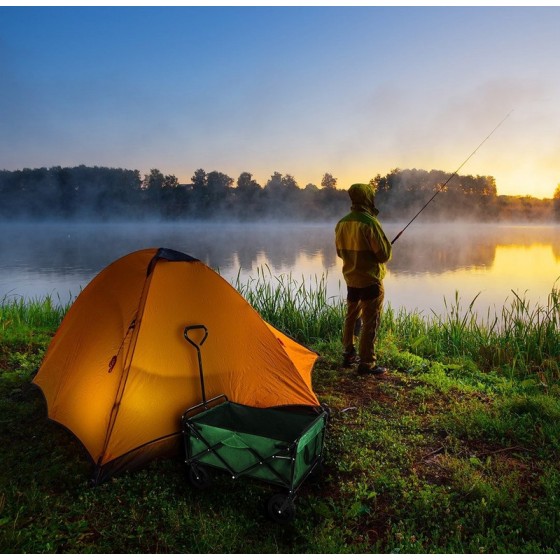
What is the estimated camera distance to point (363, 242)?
5941 millimetres

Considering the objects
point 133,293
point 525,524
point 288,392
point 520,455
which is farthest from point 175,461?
point 520,455

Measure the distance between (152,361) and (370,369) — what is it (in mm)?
3049

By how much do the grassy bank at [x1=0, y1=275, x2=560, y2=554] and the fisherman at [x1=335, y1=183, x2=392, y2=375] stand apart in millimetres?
520

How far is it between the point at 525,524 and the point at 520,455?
102 cm

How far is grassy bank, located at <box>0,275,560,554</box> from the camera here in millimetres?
3158

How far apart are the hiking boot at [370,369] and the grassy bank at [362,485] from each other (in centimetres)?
11

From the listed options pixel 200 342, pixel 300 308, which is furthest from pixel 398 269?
pixel 200 342

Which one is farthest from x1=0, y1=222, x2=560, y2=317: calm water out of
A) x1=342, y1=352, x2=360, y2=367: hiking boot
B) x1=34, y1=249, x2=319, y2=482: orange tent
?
x1=34, y1=249, x2=319, y2=482: orange tent

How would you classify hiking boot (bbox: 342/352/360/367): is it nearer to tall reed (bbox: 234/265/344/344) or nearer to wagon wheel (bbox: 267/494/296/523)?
tall reed (bbox: 234/265/344/344)

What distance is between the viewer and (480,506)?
3447 millimetres

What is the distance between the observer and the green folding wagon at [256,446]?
3.33 meters

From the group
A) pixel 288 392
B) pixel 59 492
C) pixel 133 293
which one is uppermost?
pixel 133 293

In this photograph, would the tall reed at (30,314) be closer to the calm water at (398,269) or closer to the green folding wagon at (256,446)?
the calm water at (398,269)

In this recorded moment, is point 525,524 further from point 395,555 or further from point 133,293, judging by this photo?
point 133,293
